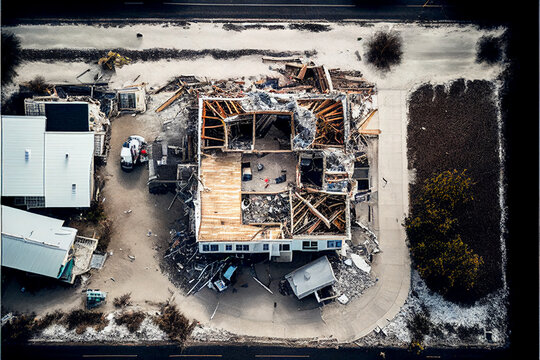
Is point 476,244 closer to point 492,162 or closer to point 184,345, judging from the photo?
point 492,162

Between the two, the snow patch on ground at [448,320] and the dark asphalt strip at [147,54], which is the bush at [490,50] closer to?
the dark asphalt strip at [147,54]

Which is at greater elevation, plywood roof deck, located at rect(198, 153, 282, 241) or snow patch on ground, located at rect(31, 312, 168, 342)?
plywood roof deck, located at rect(198, 153, 282, 241)

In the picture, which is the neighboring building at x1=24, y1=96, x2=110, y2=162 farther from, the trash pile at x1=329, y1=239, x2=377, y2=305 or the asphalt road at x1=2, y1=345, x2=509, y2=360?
the trash pile at x1=329, y1=239, x2=377, y2=305

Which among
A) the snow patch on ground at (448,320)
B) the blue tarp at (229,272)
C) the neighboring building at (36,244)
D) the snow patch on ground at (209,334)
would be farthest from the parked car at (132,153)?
the snow patch on ground at (448,320)

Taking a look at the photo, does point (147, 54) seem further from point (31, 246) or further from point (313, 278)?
point (313, 278)

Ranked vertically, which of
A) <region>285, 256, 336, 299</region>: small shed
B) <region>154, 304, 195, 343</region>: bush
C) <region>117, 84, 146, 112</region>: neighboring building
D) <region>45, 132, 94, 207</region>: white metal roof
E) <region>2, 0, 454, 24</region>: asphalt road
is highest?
<region>2, 0, 454, 24</region>: asphalt road

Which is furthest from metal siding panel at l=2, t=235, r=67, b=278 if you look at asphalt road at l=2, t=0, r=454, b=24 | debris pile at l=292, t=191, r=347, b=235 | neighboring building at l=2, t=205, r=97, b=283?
asphalt road at l=2, t=0, r=454, b=24

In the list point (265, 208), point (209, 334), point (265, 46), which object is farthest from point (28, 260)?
point (265, 46)

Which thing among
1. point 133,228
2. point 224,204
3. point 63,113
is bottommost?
point 133,228
